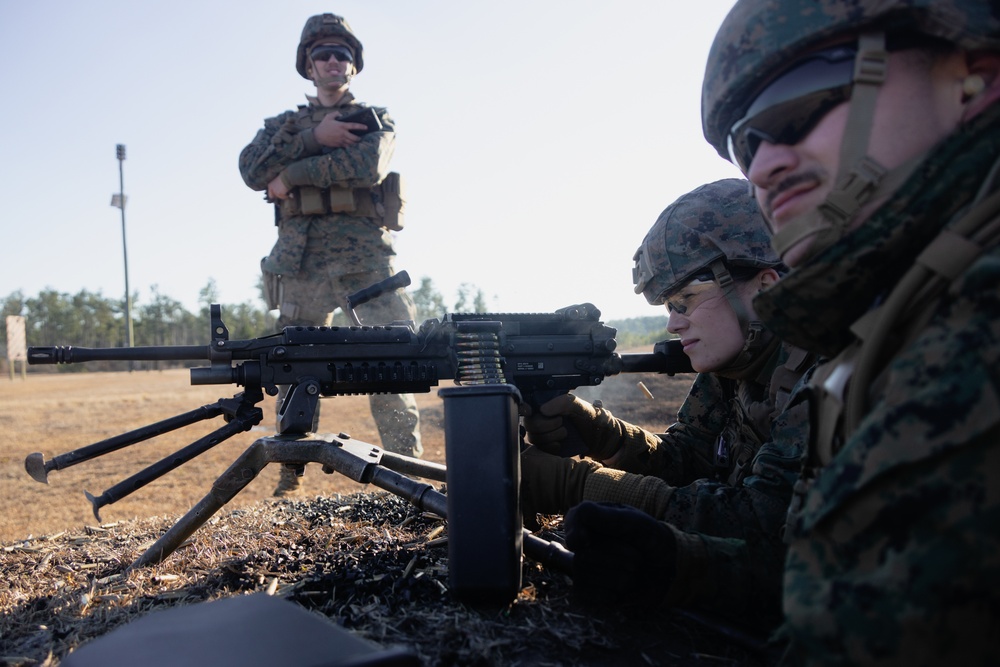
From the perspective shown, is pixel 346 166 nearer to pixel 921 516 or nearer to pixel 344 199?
pixel 344 199

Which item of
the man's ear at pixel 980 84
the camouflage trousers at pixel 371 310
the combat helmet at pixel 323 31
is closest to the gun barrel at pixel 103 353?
the camouflage trousers at pixel 371 310

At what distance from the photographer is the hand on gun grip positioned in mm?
3494

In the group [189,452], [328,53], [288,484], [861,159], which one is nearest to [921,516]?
[861,159]

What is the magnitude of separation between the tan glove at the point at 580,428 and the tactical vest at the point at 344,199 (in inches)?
134

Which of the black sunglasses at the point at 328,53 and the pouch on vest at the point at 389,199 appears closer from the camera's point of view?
the black sunglasses at the point at 328,53

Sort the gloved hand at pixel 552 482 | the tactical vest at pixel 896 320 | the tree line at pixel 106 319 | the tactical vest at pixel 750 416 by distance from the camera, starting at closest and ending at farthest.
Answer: the tactical vest at pixel 896 320 → the tactical vest at pixel 750 416 → the gloved hand at pixel 552 482 → the tree line at pixel 106 319

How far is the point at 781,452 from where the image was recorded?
235 cm

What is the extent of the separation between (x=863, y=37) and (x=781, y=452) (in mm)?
1337

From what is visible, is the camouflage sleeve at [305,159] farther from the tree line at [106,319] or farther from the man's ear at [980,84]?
the tree line at [106,319]

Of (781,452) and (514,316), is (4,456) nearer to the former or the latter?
(514,316)

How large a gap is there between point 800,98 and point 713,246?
5.31 feet

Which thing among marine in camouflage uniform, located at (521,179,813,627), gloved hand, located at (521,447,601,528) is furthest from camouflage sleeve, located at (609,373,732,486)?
gloved hand, located at (521,447,601,528)

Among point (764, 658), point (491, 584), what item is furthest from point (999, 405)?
point (491, 584)

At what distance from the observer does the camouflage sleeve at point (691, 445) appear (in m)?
3.52
